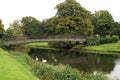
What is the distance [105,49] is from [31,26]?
63492mm

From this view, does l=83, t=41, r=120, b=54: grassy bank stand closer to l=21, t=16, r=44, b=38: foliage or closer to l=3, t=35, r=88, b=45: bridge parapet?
l=3, t=35, r=88, b=45: bridge parapet

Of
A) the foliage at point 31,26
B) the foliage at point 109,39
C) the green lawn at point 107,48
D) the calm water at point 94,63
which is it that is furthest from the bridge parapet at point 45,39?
the foliage at point 31,26

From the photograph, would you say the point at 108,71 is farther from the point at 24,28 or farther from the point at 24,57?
the point at 24,28

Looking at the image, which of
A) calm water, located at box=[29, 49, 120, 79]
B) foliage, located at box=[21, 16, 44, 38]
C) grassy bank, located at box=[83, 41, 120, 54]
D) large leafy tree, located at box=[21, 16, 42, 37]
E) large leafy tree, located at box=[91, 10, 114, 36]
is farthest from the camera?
large leafy tree, located at box=[21, 16, 42, 37]

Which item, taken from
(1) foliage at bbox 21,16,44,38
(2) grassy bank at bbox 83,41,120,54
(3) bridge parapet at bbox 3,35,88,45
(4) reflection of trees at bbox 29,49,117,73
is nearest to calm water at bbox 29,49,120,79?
(4) reflection of trees at bbox 29,49,117,73

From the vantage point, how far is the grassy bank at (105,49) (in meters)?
74.0

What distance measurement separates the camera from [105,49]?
252 feet

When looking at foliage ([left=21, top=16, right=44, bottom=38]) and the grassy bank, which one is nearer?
the grassy bank

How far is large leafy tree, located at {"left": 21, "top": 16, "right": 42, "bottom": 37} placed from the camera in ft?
429

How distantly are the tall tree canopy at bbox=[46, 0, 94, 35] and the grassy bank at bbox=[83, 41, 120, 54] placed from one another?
8.40m

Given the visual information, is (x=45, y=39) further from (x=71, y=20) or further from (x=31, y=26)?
(x=31, y=26)

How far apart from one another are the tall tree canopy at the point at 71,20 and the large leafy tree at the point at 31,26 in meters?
37.5

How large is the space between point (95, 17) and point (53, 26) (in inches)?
872

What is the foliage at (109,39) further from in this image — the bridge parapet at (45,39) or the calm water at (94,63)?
the calm water at (94,63)
